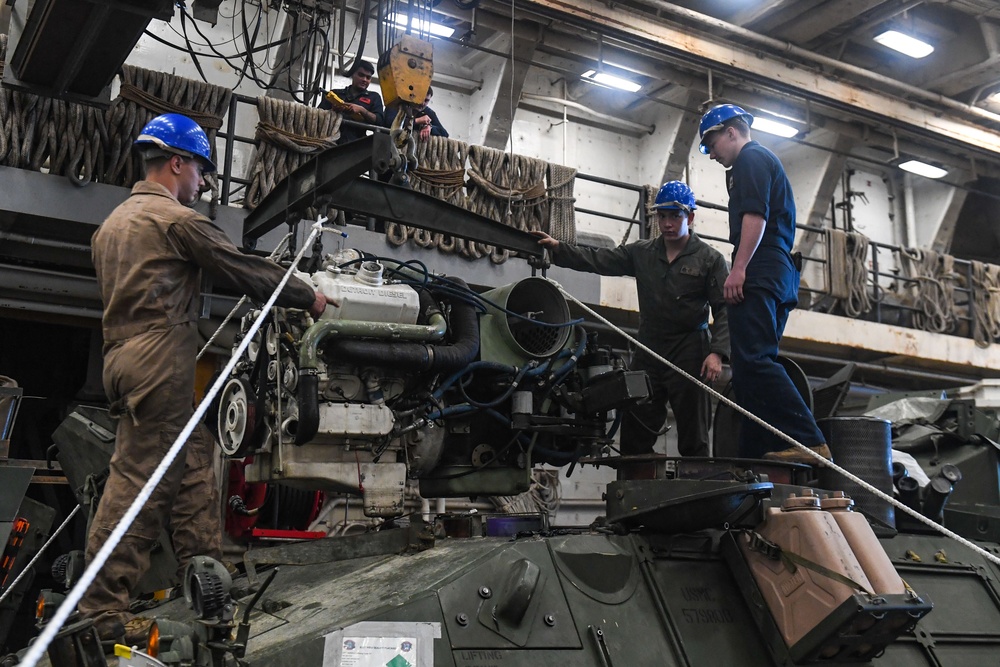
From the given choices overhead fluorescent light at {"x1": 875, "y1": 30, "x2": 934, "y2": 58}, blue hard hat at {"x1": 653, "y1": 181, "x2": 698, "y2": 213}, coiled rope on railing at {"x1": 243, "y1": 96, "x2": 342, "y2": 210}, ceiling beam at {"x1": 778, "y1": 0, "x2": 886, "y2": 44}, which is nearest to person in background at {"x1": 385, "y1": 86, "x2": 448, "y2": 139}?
coiled rope on railing at {"x1": 243, "y1": 96, "x2": 342, "y2": 210}

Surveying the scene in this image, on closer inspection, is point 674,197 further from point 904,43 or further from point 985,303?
point 985,303

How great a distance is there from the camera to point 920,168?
1427cm

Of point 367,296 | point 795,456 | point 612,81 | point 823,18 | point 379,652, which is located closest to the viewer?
point 379,652

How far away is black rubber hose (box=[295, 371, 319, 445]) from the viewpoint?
3746 millimetres

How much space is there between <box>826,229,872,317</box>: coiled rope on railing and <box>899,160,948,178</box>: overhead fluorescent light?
286 centimetres

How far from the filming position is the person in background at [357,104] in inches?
324

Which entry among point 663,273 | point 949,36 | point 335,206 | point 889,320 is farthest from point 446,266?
point 949,36

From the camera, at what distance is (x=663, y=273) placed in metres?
5.45

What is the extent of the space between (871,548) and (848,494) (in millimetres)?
1092

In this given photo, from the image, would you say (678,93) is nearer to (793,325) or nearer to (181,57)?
(793,325)

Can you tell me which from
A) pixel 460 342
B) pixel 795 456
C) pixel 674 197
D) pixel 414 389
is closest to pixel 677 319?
pixel 674 197

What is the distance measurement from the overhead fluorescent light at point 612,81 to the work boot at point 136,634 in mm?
10011

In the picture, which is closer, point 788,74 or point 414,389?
point 414,389

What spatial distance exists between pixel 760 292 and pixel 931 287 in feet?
29.7
